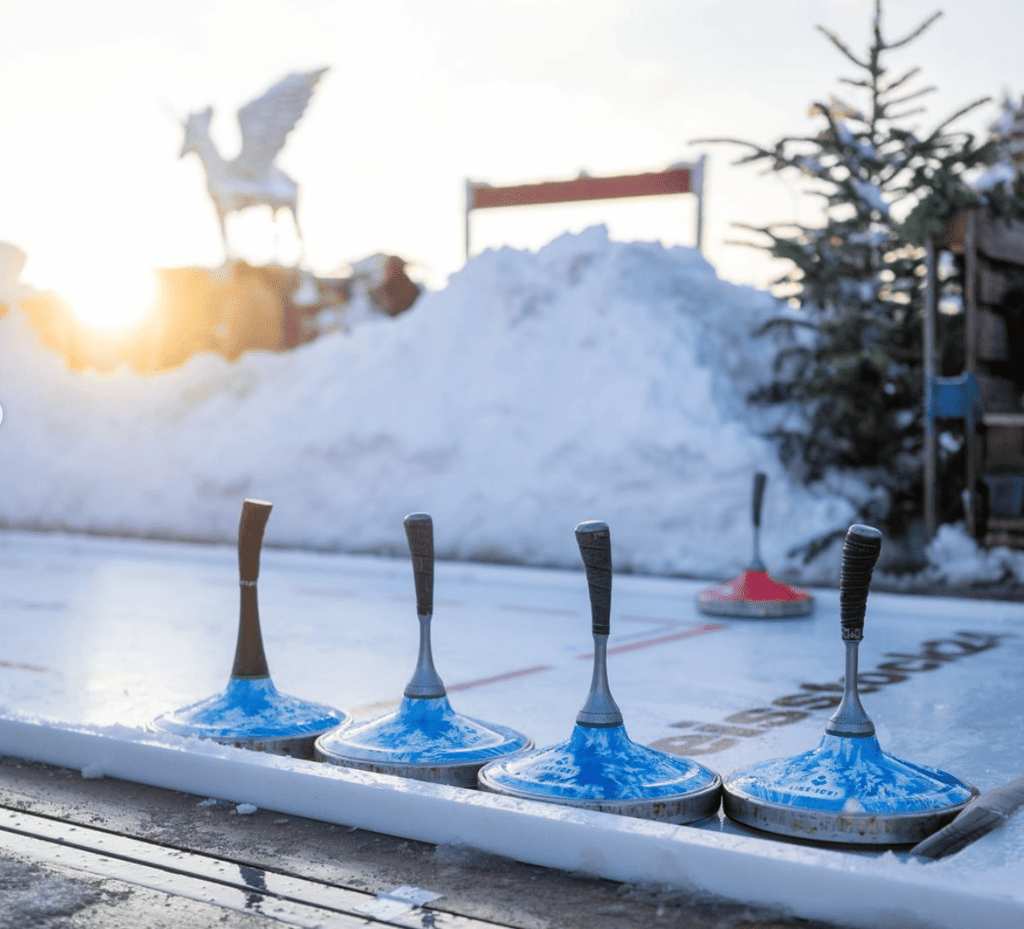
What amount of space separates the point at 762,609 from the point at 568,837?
4.70 metres

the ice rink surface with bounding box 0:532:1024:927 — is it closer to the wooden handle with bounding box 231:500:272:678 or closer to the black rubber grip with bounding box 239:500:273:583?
the wooden handle with bounding box 231:500:272:678

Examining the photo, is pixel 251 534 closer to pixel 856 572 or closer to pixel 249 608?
pixel 249 608

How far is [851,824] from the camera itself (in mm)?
3268

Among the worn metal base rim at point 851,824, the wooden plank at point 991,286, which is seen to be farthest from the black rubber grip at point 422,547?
the wooden plank at point 991,286

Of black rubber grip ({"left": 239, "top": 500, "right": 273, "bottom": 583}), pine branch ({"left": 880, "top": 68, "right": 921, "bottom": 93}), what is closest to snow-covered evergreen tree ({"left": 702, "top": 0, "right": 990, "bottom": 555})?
pine branch ({"left": 880, "top": 68, "right": 921, "bottom": 93})

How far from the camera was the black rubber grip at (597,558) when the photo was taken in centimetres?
349

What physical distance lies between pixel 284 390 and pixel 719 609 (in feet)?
20.6

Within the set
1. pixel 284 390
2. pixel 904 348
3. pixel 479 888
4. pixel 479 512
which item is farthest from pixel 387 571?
pixel 479 888

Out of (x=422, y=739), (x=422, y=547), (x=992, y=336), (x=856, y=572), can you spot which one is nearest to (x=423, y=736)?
(x=422, y=739)

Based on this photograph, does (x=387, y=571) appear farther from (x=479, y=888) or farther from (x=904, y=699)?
(x=479, y=888)

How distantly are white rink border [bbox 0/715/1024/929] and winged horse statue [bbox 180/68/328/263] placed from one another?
46.4 feet

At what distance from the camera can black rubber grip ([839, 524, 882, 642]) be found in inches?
129

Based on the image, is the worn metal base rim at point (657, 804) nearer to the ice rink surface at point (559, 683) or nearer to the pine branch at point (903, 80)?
the ice rink surface at point (559, 683)

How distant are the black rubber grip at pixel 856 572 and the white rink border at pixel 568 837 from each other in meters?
0.60
